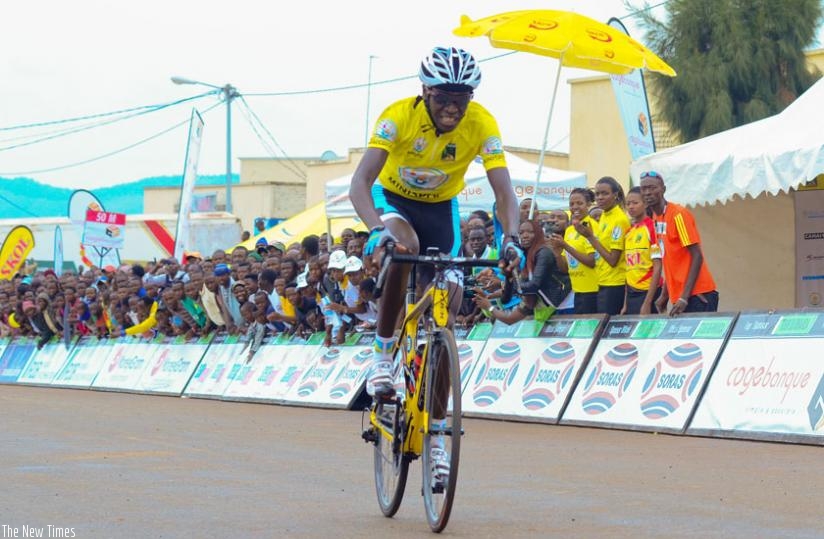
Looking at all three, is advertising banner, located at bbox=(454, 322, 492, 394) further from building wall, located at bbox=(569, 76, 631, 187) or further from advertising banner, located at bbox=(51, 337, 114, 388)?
building wall, located at bbox=(569, 76, 631, 187)

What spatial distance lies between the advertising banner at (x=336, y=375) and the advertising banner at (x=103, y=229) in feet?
43.8

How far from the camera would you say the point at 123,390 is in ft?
73.4

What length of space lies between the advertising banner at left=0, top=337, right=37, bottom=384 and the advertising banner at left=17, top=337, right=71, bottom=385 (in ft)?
0.90

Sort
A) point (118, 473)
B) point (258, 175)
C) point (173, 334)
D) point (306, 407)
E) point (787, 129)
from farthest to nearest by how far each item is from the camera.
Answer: point (258, 175), point (173, 334), point (306, 407), point (787, 129), point (118, 473)

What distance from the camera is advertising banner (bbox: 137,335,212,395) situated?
68.3 feet

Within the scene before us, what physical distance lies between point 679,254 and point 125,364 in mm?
12510

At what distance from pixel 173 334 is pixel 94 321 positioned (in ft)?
11.9

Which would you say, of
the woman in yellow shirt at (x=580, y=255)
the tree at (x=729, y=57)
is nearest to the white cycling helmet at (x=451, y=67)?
the woman in yellow shirt at (x=580, y=255)

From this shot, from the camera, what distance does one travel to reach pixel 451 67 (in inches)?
279

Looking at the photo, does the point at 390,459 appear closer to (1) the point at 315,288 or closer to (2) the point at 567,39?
(2) the point at 567,39

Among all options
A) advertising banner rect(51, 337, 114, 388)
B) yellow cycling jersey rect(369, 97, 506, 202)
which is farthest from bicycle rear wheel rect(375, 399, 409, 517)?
advertising banner rect(51, 337, 114, 388)

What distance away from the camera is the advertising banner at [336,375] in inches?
654

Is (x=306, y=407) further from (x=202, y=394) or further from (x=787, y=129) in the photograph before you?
(x=787, y=129)

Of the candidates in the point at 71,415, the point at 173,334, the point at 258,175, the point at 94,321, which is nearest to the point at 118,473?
the point at 71,415
